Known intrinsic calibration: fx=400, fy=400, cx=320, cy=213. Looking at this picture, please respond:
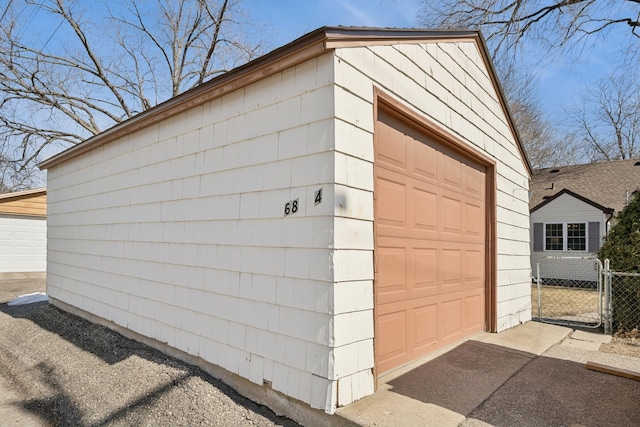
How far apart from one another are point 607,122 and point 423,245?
93.7ft

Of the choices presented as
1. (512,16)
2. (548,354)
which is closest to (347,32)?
(548,354)

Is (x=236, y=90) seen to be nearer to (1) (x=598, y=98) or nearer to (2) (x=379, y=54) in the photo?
(2) (x=379, y=54)

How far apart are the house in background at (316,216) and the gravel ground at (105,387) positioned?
0.18 metres

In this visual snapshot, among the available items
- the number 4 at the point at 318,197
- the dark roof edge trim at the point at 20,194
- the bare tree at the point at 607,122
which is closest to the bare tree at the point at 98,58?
the dark roof edge trim at the point at 20,194

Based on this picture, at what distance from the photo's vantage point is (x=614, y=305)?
6.13 m

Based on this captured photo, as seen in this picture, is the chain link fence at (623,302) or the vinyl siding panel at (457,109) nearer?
A: the vinyl siding panel at (457,109)

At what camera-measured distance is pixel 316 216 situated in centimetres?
281

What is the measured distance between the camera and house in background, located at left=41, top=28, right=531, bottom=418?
9.25ft

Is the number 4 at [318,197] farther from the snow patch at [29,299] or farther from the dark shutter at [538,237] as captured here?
the dark shutter at [538,237]

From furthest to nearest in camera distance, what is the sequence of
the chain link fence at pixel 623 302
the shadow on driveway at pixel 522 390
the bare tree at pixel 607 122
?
the bare tree at pixel 607 122 < the chain link fence at pixel 623 302 < the shadow on driveway at pixel 522 390

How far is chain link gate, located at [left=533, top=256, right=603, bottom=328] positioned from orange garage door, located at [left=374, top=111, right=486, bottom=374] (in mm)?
1783

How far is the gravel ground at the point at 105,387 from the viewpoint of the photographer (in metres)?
3.14

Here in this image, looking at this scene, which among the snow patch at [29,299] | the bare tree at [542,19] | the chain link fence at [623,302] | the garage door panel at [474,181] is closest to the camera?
the garage door panel at [474,181]

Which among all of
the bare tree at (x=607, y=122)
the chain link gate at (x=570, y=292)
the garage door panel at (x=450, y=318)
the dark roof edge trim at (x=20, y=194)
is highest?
the bare tree at (x=607, y=122)
